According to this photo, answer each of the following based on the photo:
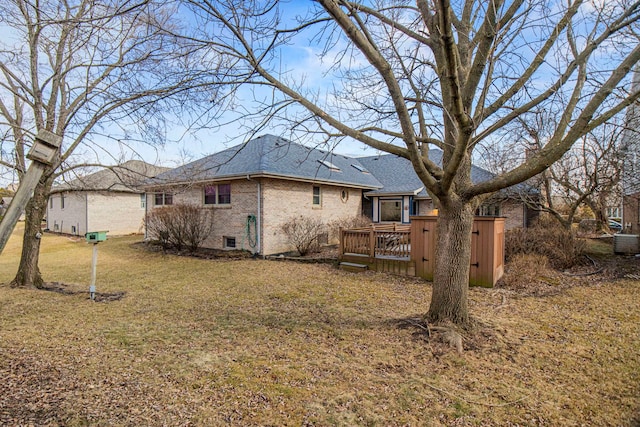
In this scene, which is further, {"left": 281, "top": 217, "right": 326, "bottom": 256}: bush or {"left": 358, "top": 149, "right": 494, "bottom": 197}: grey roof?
{"left": 358, "top": 149, "right": 494, "bottom": 197}: grey roof

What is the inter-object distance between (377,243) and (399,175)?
36.0 ft

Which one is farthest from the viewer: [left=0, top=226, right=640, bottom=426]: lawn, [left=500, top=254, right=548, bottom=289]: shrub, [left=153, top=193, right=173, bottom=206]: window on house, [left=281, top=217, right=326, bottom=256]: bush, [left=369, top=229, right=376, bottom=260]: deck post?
[left=153, top=193, right=173, bottom=206]: window on house

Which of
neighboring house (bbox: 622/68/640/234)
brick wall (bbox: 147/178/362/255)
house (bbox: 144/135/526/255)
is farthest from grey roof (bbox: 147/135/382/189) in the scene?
neighboring house (bbox: 622/68/640/234)

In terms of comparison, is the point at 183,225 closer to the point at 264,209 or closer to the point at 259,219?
the point at 259,219

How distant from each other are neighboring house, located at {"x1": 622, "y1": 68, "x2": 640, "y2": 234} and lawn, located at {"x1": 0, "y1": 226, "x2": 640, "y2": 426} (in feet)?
22.2

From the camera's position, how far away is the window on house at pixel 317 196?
15.1 metres

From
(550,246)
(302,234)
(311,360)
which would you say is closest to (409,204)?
(302,234)

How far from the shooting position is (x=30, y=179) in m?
2.61

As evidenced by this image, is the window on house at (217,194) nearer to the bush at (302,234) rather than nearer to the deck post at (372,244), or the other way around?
the bush at (302,234)

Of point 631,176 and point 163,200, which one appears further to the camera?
point 163,200

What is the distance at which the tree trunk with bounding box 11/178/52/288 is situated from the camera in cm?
771

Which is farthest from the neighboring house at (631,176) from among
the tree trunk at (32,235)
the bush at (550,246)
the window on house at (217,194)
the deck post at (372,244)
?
the tree trunk at (32,235)

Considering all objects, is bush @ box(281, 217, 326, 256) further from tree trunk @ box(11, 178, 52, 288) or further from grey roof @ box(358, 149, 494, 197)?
tree trunk @ box(11, 178, 52, 288)

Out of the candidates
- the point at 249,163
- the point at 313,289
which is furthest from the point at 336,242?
the point at 313,289
